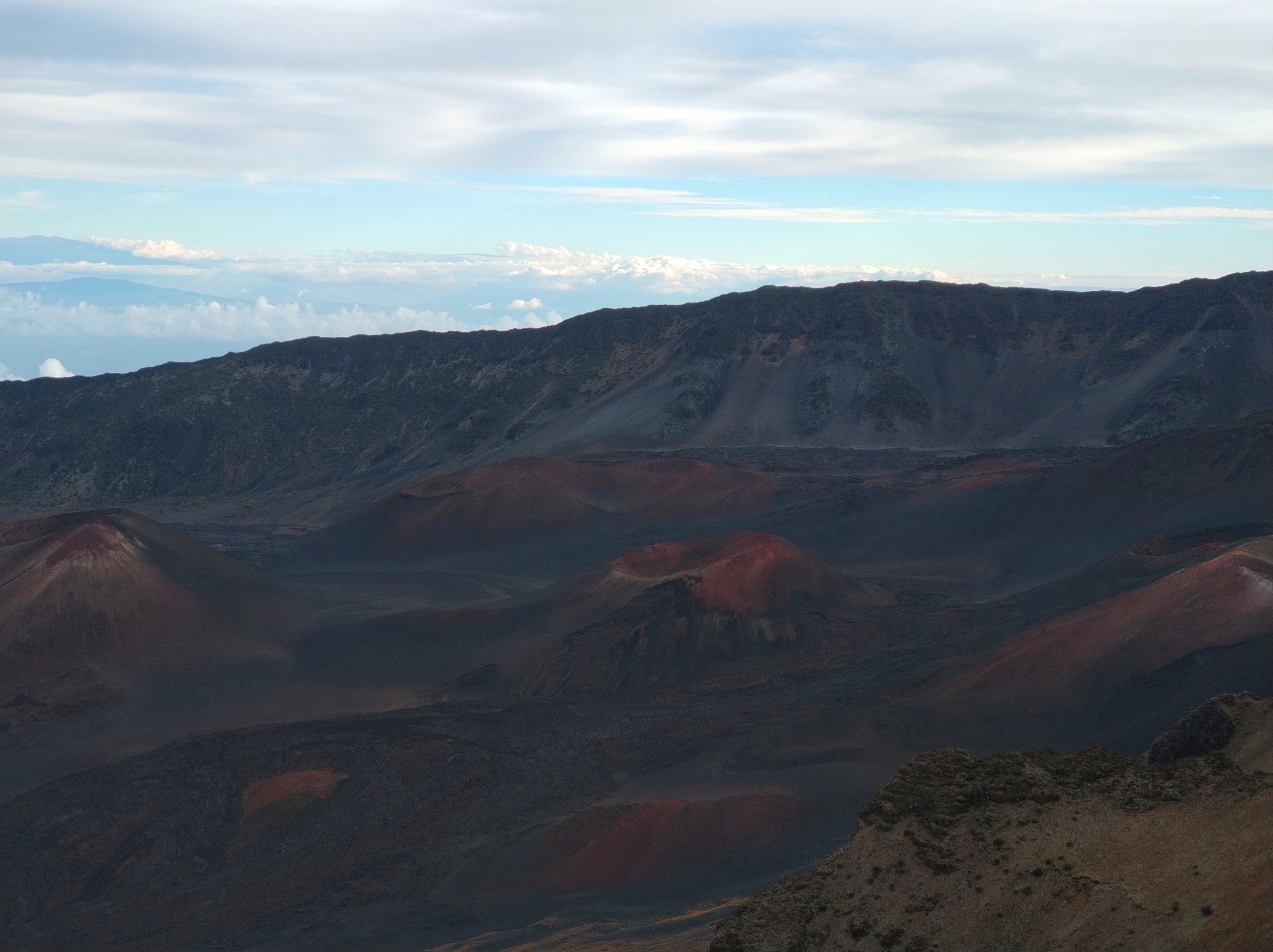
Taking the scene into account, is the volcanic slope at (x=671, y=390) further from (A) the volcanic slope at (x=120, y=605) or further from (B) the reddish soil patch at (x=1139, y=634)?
(B) the reddish soil patch at (x=1139, y=634)

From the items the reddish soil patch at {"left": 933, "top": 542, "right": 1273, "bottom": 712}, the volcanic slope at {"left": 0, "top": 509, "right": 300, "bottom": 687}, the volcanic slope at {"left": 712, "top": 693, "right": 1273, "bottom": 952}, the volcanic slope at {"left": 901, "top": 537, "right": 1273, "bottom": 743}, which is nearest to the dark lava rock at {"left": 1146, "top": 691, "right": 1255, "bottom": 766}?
the volcanic slope at {"left": 712, "top": 693, "right": 1273, "bottom": 952}

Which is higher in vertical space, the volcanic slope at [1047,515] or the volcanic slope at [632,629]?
the volcanic slope at [1047,515]

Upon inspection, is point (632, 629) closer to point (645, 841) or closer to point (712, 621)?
point (712, 621)

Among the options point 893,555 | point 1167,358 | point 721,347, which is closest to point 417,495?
point 893,555

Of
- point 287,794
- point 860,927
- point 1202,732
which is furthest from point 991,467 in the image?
point 860,927

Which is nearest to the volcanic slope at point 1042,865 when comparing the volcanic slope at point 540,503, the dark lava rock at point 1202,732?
the dark lava rock at point 1202,732

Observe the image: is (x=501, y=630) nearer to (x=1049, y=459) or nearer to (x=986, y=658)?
(x=986, y=658)
